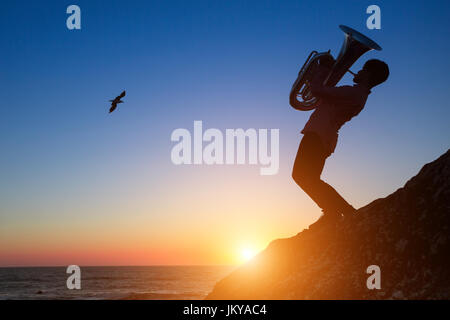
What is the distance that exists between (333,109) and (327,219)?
177 centimetres

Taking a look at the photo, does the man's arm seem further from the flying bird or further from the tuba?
the flying bird

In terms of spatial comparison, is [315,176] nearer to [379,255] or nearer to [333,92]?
[333,92]

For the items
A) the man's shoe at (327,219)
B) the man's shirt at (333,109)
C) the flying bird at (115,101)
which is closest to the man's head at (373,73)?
the man's shirt at (333,109)

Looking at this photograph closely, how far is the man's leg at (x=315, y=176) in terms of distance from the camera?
5965mm

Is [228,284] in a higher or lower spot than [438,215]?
lower

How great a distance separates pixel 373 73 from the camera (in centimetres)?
618

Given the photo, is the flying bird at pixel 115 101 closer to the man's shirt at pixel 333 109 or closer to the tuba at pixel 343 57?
the tuba at pixel 343 57

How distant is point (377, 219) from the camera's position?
5.36 metres

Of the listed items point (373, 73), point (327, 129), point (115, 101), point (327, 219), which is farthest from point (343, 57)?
point (115, 101)

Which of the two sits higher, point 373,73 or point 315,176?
point 373,73
